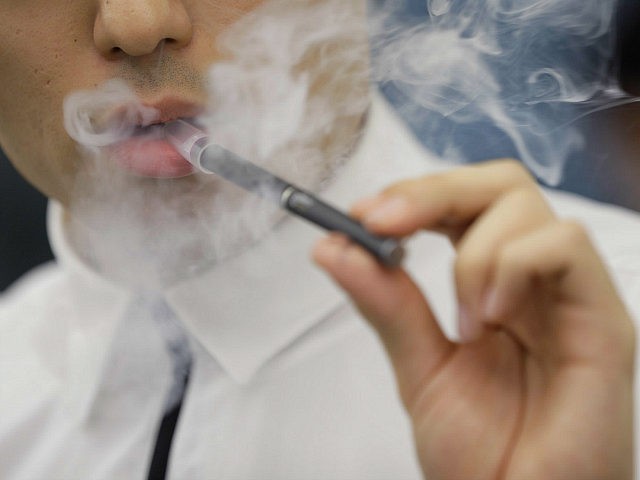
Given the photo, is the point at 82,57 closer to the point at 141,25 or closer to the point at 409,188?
the point at 141,25

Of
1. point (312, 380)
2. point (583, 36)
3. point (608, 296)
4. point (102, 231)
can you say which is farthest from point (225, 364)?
point (583, 36)

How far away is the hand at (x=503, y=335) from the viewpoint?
21.3 inches

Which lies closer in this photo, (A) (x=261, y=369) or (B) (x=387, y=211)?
(B) (x=387, y=211)

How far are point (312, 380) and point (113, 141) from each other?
36cm

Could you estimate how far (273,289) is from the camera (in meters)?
0.93

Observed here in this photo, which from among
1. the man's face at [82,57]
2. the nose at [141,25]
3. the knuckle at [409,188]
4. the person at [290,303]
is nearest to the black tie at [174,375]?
the person at [290,303]

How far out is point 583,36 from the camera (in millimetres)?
1031

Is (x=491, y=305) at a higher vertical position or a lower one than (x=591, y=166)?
higher

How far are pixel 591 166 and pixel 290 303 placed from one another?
0.89 meters

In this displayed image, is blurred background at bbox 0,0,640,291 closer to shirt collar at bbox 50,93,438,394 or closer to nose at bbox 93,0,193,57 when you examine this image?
shirt collar at bbox 50,93,438,394

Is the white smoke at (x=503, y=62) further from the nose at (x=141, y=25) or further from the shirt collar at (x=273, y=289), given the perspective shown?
the nose at (x=141, y=25)

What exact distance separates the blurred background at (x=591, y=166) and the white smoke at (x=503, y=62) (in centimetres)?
3

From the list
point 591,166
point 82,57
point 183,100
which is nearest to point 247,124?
point 183,100

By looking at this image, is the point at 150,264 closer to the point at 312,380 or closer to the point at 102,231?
the point at 102,231
